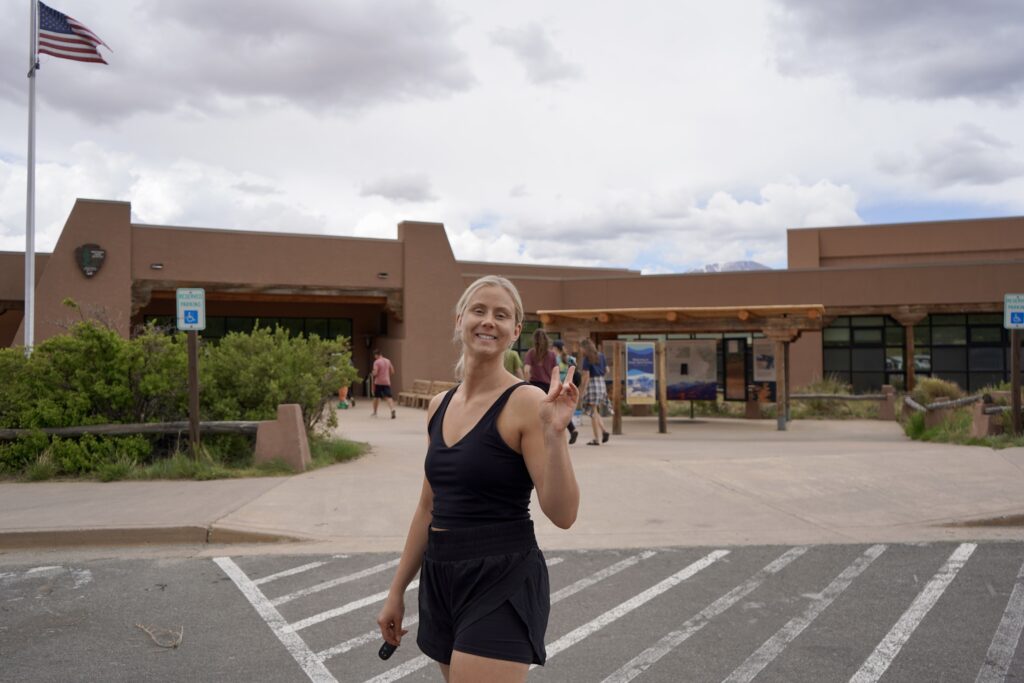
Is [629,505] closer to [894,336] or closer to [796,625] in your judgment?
[796,625]

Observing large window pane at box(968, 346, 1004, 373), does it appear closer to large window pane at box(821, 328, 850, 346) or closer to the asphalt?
large window pane at box(821, 328, 850, 346)

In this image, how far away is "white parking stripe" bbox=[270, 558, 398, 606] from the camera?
6285mm

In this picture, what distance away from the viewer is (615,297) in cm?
3206

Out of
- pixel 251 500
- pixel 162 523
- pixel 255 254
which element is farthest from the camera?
pixel 255 254

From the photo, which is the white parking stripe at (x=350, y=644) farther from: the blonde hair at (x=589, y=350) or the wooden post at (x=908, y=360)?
the wooden post at (x=908, y=360)

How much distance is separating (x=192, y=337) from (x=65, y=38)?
11.4 meters

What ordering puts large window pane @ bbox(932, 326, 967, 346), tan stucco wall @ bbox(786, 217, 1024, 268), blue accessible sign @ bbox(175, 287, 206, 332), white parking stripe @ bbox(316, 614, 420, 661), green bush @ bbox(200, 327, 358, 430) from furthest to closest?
tan stucco wall @ bbox(786, 217, 1024, 268)
large window pane @ bbox(932, 326, 967, 346)
green bush @ bbox(200, 327, 358, 430)
blue accessible sign @ bbox(175, 287, 206, 332)
white parking stripe @ bbox(316, 614, 420, 661)

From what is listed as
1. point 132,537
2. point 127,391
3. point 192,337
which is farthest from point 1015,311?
point 127,391

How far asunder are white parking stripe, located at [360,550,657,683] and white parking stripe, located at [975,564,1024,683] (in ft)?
8.41

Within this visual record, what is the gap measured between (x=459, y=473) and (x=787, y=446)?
12.7 m

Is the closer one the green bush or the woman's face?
the woman's face

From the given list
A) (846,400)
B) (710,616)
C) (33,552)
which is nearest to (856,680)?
(710,616)

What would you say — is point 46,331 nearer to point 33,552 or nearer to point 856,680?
point 33,552

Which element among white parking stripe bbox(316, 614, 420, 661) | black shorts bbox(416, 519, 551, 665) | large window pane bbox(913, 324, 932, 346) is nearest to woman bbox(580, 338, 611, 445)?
white parking stripe bbox(316, 614, 420, 661)
